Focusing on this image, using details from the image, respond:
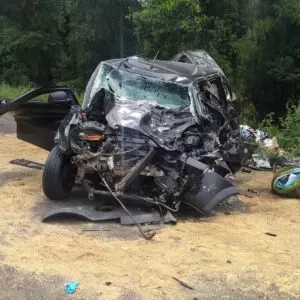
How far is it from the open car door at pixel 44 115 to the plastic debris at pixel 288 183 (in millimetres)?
3318

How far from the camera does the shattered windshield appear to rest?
732cm

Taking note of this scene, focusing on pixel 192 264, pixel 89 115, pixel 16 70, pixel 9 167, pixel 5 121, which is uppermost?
pixel 89 115

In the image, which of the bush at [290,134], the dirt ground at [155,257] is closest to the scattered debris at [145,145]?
the dirt ground at [155,257]

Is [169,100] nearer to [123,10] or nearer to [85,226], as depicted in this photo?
[85,226]

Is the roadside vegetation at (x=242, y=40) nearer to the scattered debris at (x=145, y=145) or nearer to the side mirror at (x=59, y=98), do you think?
the side mirror at (x=59, y=98)

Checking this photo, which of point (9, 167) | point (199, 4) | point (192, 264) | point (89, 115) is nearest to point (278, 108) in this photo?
point (199, 4)

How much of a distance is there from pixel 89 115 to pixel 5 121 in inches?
378

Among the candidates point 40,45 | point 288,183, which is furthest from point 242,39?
point 40,45

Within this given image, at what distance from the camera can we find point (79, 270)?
491 cm

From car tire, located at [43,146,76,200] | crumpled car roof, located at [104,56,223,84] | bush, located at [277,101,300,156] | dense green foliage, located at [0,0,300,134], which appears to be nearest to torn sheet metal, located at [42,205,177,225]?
car tire, located at [43,146,76,200]

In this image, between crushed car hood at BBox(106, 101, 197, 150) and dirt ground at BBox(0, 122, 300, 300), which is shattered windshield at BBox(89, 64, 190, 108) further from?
dirt ground at BBox(0, 122, 300, 300)

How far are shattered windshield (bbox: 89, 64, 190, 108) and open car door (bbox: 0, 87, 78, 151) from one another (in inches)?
38.6

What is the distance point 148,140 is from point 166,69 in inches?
72.3

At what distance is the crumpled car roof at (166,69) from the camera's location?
7.60 metres
